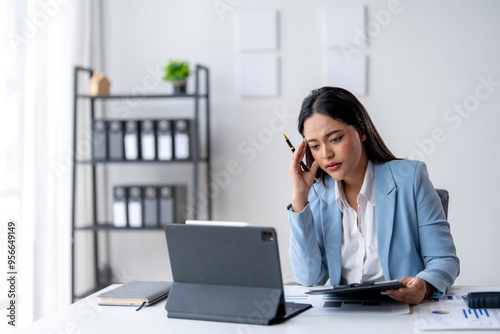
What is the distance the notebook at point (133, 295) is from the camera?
154 cm

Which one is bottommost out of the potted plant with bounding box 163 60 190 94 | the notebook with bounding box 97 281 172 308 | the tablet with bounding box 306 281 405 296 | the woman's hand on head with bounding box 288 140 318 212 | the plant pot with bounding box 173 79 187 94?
the notebook with bounding box 97 281 172 308

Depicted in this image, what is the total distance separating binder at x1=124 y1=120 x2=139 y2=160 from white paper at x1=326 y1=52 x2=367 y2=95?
3.87 feet

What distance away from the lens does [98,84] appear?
332cm

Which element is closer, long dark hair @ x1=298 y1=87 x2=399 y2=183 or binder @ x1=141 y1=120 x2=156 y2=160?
long dark hair @ x1=298 y1=87 x2=399 y2=183

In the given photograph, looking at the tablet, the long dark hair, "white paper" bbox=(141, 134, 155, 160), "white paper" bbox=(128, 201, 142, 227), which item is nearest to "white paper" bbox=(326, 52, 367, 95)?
"white paper" bbox=(141, 134, 155, 160)

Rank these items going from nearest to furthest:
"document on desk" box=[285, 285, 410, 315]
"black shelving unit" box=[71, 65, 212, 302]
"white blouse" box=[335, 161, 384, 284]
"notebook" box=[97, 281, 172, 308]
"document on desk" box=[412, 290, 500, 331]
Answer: "document on desk" box=[412, 290, 500, 331] < "document on desk" box=[285, 285, 410, 315] < "notebook" box=[97, 281, 172, 308] < "white blouse" box=[335, 161, 384, 284] < "black shelving unit" box=[71, 65, 212, 302]

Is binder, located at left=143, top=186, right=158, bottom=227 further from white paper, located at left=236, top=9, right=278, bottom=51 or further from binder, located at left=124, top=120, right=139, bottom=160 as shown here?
white paper, located at left=236, top=9, right=278, bottom=51

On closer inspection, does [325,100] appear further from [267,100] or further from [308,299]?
[267,100]

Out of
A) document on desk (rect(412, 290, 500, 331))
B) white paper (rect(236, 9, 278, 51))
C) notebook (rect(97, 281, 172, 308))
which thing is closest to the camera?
document on desk (rect(412, 290, 500, 331))

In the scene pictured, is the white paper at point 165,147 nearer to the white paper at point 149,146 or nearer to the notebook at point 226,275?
the white paper at point 149,146

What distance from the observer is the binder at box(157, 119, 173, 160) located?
3.22m

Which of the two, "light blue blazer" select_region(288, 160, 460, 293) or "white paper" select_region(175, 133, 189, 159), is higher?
"white paper" select_region(175, 133, 189, 159)

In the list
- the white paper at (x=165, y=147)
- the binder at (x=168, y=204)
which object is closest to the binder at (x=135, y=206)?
the binder at (x=168, y=204)

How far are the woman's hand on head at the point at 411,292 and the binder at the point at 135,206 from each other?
208 centimetres
